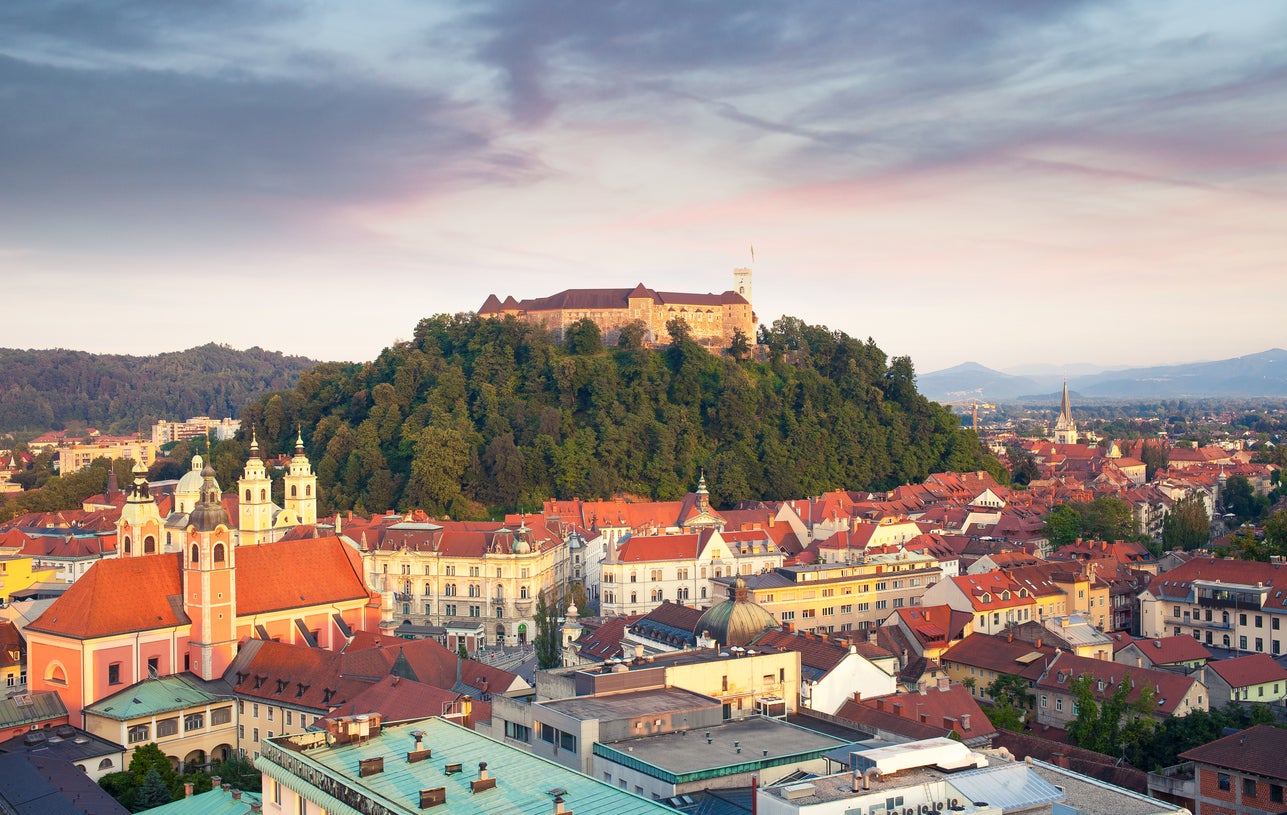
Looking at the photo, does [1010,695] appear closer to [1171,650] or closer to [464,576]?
[1171,650]

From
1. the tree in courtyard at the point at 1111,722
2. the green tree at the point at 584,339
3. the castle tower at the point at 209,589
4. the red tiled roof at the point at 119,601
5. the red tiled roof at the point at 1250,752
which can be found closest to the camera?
the red tiled roof at the point at 1250,752

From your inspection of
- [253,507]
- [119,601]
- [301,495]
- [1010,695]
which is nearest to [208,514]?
[119,601]

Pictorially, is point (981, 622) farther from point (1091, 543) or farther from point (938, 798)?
point (938, 798)

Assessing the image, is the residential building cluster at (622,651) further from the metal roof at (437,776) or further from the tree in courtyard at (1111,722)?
the tree in courtyard at (1111,722)

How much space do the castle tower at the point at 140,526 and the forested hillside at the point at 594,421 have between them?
92.5 ft

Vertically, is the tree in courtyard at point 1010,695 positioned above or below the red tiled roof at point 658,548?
below

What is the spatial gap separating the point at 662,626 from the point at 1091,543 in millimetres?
31859

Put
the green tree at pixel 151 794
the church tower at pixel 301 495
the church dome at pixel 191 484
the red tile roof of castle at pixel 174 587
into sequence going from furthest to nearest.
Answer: the church tower at pixel 301 495 → the church dome at pixel 191 484 → the red tile roof of castle at pixel 174 587 → the green tree at pixel 151 794

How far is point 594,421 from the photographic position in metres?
90.2

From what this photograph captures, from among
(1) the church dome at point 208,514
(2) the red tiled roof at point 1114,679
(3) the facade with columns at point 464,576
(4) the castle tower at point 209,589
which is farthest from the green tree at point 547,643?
(2) the red tiled roof at point 1114,679

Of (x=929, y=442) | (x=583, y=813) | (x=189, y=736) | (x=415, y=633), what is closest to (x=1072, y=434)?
(x=929, y=442)

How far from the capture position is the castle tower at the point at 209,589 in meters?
40.2

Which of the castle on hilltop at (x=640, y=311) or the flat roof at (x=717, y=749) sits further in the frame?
the castle on hilltop at (x=640, y=311)

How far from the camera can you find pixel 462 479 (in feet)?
273
